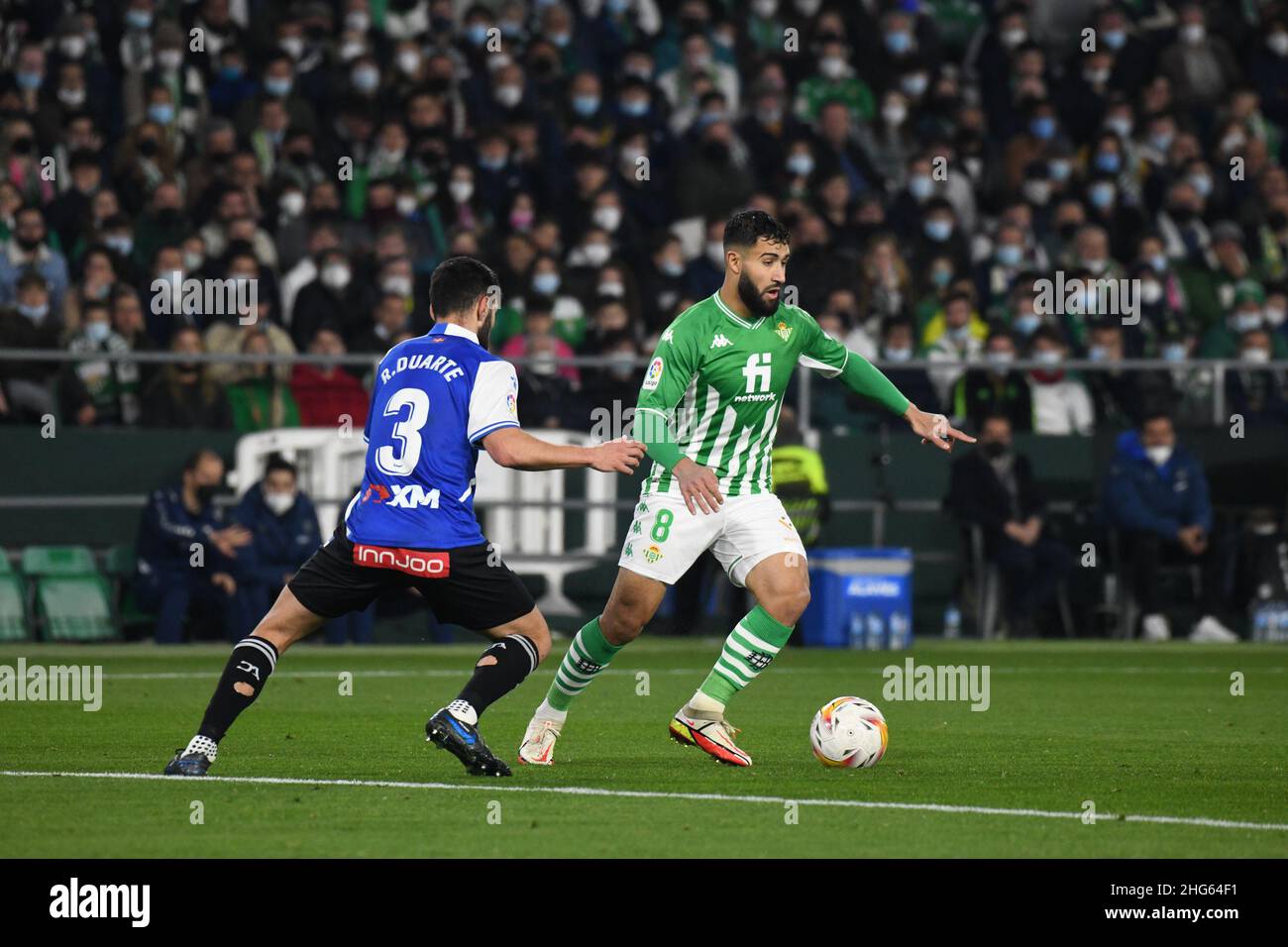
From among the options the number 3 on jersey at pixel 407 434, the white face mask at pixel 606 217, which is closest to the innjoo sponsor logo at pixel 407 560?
the number 3 on jersey at pixel 407 434

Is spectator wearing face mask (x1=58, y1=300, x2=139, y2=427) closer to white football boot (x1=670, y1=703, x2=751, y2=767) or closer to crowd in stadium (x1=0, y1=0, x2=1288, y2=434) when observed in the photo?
crowd in stadium (x1=0, y1=0, x2=1288, y2=434)

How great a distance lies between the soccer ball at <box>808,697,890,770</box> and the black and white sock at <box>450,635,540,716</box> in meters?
1.42

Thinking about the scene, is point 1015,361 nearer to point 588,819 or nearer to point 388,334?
point 388,334

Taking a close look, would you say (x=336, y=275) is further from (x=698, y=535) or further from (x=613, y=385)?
(x=698, y=535)

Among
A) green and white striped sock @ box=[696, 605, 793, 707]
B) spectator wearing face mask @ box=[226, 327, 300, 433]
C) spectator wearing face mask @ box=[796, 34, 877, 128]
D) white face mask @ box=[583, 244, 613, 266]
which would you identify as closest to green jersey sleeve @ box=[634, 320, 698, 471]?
green and white striped sock @ box=[696, 605, 793, 707]

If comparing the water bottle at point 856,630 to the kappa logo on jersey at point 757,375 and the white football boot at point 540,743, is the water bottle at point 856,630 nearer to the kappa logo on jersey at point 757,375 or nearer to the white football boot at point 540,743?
the kappa logo on jersey at point 757,375

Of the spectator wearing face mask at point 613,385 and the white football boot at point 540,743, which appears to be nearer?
the white football boot at point 540,743

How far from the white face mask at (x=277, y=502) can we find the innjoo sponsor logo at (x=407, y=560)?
28.9 ft

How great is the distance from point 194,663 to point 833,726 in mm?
7554

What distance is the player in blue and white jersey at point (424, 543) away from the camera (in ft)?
29.7

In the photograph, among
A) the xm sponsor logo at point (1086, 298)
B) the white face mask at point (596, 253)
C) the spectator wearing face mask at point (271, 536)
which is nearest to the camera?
the spectator wearing face mask at point (271, 536)

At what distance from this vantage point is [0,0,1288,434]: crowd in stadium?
18906 millimetres
